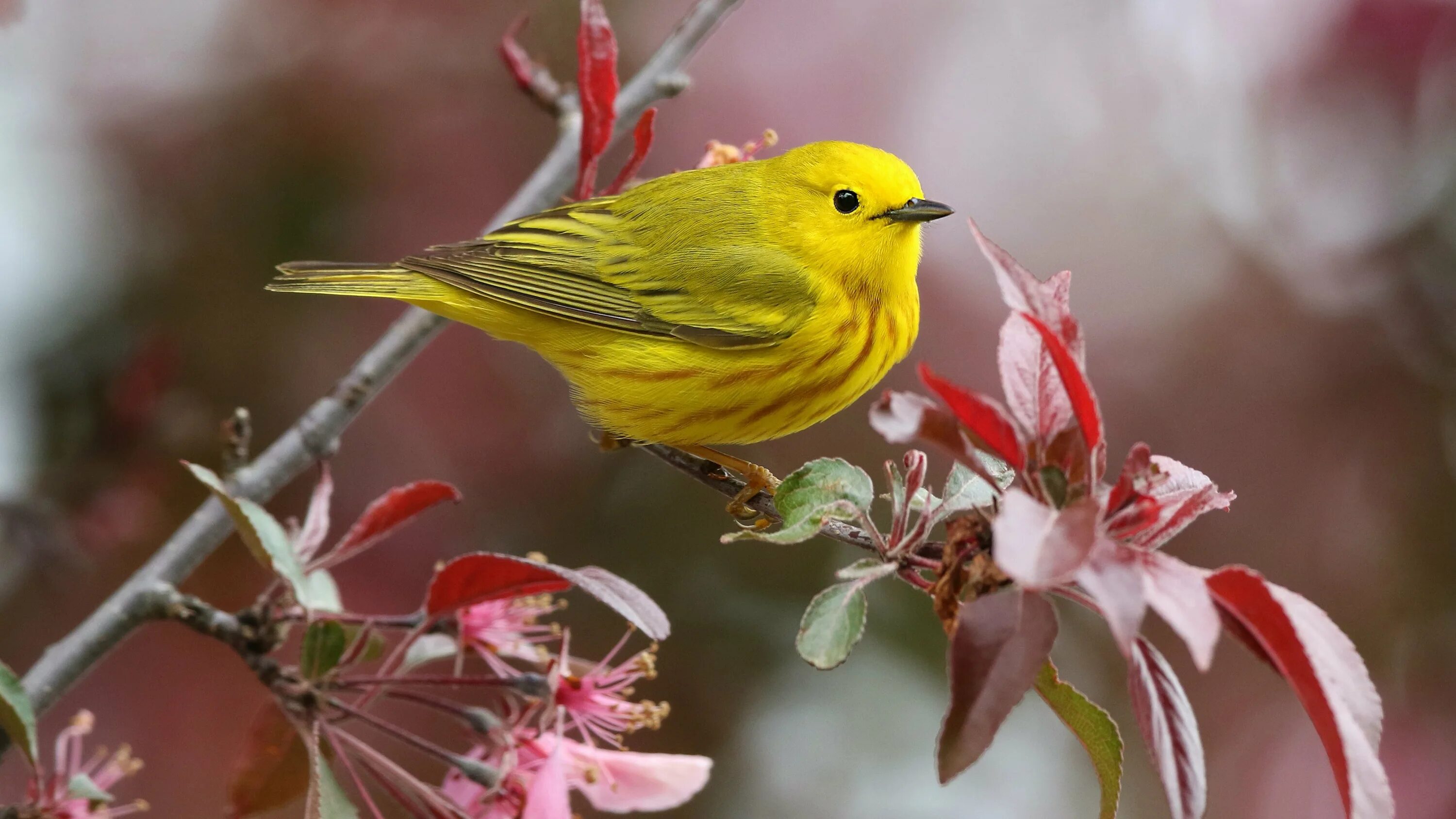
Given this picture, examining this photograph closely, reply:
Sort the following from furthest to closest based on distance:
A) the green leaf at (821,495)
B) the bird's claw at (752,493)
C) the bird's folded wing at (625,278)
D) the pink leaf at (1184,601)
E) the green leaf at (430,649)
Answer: the bird's folded wing at (625,278)
the bird's claw at (752,493)
the green leaf at (430,649)
the green leaf at (821,495)
the pink leaf at (1184,601)

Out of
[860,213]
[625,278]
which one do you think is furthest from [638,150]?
[860,213]

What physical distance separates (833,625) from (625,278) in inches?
67.8

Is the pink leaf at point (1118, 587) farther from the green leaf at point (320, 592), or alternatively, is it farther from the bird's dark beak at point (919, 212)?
the bird's dark beak at point (919, 212)

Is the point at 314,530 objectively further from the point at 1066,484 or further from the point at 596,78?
the point at 1066,484

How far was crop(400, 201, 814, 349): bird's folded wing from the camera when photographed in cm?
268

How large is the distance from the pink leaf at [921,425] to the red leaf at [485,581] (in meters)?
0.57

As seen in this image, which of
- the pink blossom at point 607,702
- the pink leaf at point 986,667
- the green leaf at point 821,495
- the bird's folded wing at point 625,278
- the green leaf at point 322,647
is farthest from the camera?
the bird's folded wing at point 625,278

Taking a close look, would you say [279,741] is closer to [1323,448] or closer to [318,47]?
[318,47]

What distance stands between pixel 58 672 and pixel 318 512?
47 centimetres

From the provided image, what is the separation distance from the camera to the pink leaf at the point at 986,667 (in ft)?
3.54

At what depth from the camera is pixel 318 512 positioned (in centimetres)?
189

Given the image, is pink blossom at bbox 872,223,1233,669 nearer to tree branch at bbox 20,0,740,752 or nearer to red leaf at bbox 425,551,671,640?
red leaf at bbox 425,551,671,640

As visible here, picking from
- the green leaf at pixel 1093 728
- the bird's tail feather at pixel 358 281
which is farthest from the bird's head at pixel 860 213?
the green leaf at pixel 1093 728

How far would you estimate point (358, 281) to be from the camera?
103 inches
